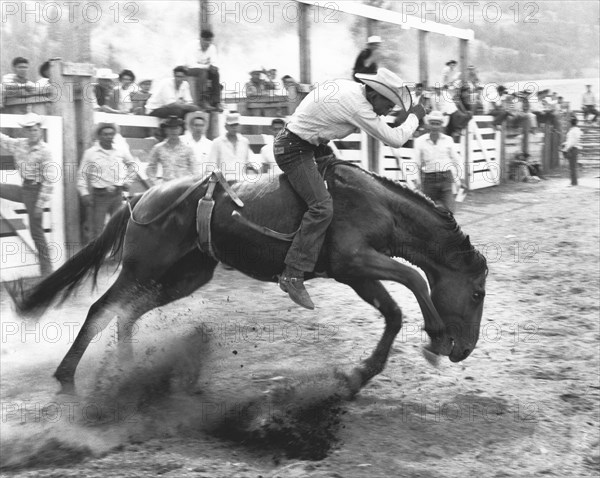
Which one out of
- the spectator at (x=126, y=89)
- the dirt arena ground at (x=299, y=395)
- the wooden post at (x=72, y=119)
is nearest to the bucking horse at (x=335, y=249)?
the dirt arena ground at (x=299, y=395)

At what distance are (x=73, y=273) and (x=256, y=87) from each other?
26.6 ft

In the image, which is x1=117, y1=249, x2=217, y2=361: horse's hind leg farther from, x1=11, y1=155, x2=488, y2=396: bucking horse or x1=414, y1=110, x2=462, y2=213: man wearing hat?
x1=414, y1=110, x2=462, y2=213: man wearing hat

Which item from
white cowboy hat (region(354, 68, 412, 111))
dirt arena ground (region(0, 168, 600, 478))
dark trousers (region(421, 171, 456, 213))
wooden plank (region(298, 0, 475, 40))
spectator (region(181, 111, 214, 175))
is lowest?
dirt arena ground (region(0, 168, 600, 478))

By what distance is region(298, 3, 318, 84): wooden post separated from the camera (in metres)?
12.4

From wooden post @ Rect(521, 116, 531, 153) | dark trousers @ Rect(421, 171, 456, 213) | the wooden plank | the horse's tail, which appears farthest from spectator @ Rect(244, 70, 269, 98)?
wooden post @ Rect(521, 116, 531, 153)

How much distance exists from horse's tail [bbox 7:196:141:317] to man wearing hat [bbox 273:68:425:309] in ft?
4.47

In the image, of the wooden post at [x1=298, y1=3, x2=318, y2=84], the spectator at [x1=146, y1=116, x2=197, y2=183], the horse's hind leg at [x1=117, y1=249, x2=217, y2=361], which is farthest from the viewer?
the wooden post at [x1=298, y1=3, x2=318, y2=84]

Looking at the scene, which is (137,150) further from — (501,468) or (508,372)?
(501,468)

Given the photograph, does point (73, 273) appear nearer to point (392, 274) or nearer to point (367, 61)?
point (392, 274)

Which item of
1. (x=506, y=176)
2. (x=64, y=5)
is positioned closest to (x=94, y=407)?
(x=506, y=176)

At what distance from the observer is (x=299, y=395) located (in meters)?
5.49

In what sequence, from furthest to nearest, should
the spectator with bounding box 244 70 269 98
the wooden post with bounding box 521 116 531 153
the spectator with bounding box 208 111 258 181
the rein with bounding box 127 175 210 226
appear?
the wooden post with bounding box 521 116 531 153 → the spectator with bounding box 244 70 269 98 → the spectator with bounding box 208 111 258 181 → the rein with bounding box 127 175 210 226

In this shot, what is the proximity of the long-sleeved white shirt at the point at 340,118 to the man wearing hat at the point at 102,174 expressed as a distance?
347 centimetres

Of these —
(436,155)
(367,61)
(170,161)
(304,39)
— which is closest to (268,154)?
(170,161)
